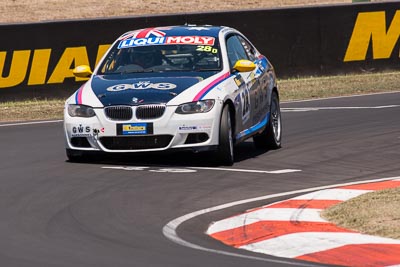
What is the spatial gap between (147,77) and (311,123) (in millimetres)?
4351

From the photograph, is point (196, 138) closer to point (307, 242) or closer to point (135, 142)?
point (135, 142)

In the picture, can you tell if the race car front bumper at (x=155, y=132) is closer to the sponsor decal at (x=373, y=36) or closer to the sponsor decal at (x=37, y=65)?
the sponsor decal at (x=37, y=65)

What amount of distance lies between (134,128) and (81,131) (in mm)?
611

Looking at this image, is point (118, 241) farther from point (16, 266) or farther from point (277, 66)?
point (277, 66)

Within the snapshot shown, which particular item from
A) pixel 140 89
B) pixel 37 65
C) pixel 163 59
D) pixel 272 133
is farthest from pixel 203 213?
pixel 37 65

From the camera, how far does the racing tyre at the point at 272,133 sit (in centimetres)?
1436

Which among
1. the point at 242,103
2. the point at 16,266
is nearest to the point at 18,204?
the point at 16,266

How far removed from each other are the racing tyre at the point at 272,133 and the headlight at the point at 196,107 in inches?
70.3

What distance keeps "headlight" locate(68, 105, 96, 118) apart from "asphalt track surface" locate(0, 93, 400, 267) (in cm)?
55

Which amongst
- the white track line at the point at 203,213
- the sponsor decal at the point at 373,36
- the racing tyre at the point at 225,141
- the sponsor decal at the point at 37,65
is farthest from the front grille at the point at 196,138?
the sponsor decal at the point at 373,36

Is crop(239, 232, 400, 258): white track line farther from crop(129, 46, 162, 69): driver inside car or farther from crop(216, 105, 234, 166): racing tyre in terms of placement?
crop(129, 46, 162, 69): driver inside car

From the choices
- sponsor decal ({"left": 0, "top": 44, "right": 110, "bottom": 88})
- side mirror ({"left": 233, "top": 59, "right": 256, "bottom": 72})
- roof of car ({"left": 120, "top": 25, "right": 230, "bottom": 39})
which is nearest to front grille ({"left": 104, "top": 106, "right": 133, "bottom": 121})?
side mirror ({"left": 233, "top": 59, "right": 256, "bottom": 72})

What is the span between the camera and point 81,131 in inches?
506

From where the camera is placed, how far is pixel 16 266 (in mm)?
7559
